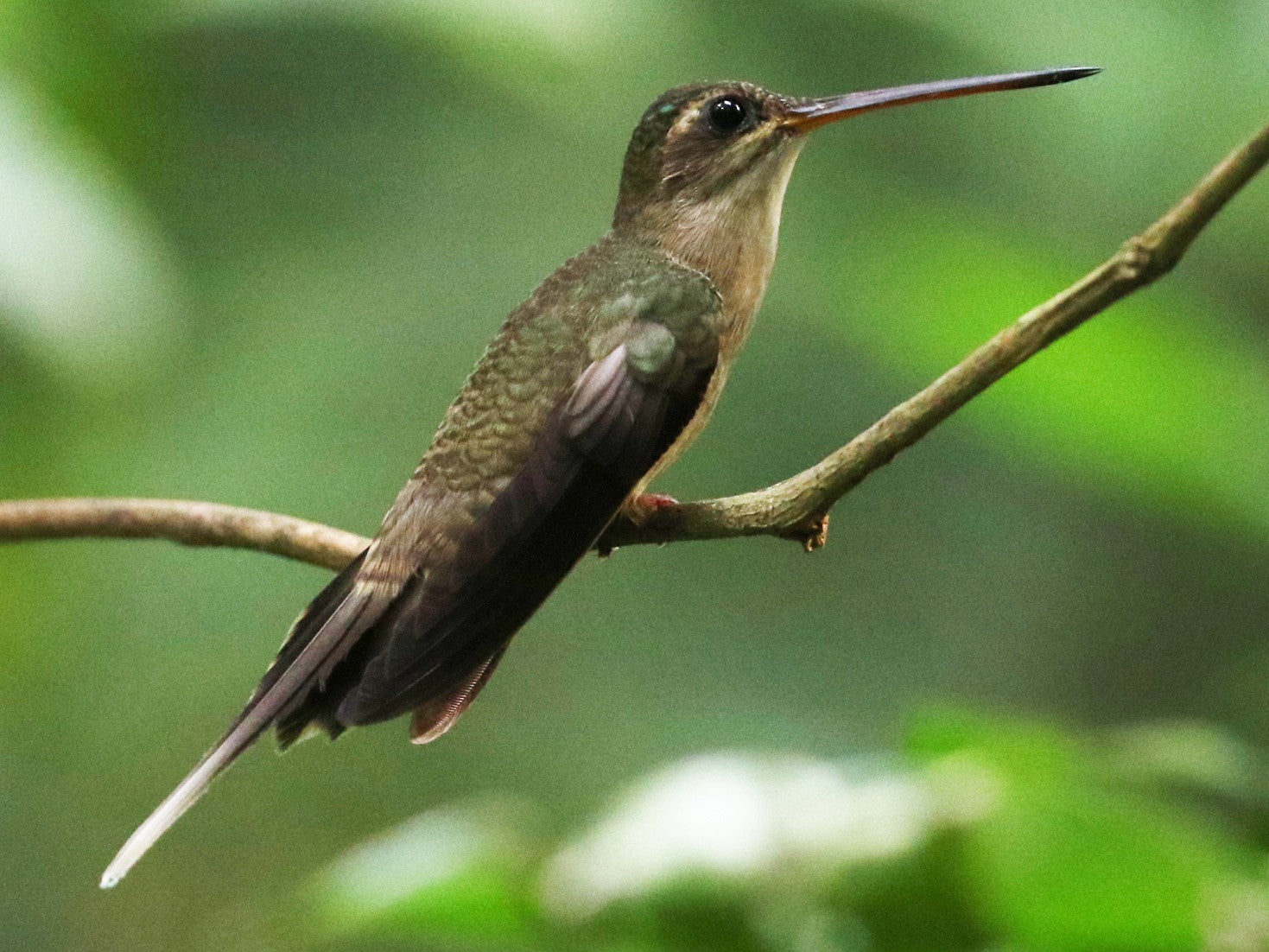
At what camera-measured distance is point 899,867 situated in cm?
184

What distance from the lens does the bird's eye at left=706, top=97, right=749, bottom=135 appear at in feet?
9.75

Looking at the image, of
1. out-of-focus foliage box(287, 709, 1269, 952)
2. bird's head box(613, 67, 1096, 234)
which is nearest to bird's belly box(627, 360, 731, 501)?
bird's head box(613, 67, 1096, 234)

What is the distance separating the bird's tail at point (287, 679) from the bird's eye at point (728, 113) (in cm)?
111

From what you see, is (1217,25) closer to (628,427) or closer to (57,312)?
(628,427)

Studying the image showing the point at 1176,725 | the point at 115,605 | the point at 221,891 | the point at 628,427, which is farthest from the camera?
the point at 221,891

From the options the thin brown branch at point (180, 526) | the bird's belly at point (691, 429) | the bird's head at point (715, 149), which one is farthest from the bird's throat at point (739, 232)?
the thin brown branch at point (180, 526)

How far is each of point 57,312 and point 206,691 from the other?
3.92 m

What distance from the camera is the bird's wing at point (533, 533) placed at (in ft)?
7.38

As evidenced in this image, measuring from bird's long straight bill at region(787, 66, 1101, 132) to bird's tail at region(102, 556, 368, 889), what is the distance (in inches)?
44.8

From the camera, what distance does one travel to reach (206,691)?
5.86 metres

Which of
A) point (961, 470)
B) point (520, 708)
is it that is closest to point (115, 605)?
point (520, 708)

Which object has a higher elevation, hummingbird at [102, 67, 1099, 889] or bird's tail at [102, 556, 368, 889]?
hummingbird at [102, 67, 1099, 889]

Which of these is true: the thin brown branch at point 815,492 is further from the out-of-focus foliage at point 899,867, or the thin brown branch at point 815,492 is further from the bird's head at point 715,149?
the bird's head at point 715,149

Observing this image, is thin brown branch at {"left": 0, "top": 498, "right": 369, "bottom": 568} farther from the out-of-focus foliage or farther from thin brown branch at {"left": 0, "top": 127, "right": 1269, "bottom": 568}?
the out-of-focus foliage
